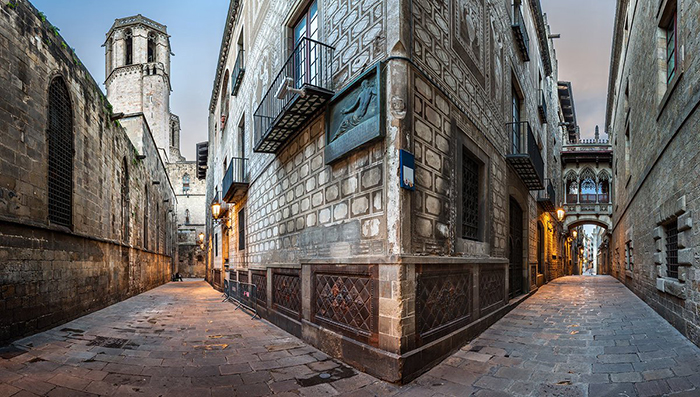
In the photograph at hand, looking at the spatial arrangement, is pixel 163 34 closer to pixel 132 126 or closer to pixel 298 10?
pixel 132 126

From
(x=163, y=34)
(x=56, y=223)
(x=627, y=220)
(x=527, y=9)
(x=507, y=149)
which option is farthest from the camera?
(x=163, y=34)

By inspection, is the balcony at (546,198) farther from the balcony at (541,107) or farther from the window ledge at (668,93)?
the window ledge at (668,93)

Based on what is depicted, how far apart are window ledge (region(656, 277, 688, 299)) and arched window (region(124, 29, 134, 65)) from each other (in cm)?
5103

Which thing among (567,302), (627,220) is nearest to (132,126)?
(567,302)

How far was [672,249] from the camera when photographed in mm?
6852

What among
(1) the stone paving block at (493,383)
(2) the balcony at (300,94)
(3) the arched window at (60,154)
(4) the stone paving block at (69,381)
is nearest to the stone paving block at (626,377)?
(1) the stone paving block at (493,383)

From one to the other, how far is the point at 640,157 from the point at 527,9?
270 inches

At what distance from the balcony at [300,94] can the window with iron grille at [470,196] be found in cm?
256

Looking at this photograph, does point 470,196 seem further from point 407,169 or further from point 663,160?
point 663,160

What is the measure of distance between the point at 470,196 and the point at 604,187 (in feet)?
78.7

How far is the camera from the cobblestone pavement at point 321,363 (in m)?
3.94

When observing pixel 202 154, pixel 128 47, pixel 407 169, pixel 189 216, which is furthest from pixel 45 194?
pixel 128 47

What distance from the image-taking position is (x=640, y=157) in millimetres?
9828

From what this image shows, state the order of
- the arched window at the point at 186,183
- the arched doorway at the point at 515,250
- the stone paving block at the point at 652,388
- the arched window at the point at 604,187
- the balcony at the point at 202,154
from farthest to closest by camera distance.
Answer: the arched window at the point at 186,183 < the balcony at the point at 202,154 < the arched window at the point at 604,187 < the arched doorway at the point at 515,250 < the stone paving block at the point at 652,388
